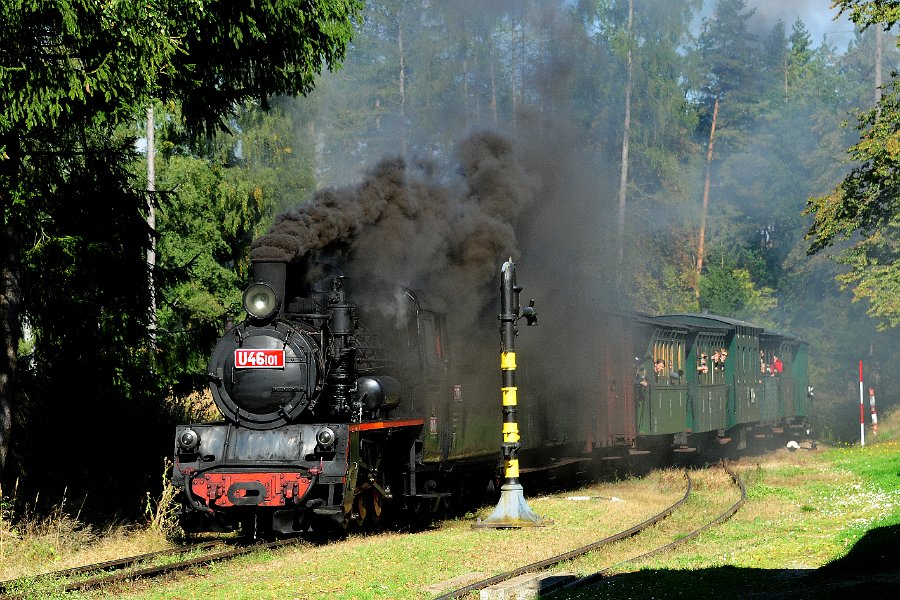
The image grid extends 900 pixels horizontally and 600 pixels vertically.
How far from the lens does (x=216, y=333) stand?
14430 millimetres

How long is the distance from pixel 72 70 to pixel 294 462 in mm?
4350

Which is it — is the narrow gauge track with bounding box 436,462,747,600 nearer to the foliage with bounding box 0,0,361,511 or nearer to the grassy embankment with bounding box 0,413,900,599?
the grassy embankment with bounding box 0,413,900,599

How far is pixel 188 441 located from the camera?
11.4m

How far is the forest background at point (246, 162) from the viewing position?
36.4 ft

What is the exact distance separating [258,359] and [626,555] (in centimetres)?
423

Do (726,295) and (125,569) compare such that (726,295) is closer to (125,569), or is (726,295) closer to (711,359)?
(711,359)

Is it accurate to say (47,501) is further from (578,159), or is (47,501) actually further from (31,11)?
(578,159)

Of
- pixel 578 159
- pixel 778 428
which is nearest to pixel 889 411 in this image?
pixel 778 428

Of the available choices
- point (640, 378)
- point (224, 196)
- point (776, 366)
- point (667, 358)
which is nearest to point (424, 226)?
point (640, 378)

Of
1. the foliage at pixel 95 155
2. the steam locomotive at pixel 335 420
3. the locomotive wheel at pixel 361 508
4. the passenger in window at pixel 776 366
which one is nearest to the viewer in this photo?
the foliage at pixel 95 155

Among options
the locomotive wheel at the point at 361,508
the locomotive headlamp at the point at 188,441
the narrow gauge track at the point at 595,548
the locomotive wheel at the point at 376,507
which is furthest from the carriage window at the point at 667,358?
the locomotive headlamp at the point at 188,441

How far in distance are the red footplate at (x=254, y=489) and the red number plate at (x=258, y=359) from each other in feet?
3.66

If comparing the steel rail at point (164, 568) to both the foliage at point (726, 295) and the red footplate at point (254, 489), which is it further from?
the foliage at point (726, 295)

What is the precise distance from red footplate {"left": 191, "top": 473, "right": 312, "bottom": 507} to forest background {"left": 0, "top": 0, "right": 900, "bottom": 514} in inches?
94.1
